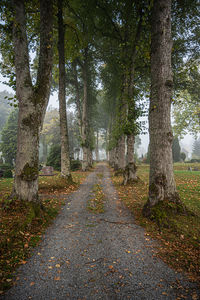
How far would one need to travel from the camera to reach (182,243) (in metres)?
3.29

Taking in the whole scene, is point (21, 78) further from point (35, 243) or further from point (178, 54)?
point (178, 54)

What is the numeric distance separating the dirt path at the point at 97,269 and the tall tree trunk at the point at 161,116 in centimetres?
136

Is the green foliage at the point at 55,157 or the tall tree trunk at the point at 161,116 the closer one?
the tall tree trunk at the point at 161,116

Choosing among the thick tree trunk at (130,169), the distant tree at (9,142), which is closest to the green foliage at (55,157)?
the distant tree at (9,142)

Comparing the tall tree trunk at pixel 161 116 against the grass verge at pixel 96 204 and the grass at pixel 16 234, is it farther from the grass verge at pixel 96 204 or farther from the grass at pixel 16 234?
the grass at pixel 16 234

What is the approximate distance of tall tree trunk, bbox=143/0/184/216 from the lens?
14.6 feet

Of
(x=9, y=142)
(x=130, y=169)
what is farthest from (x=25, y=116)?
(x=9, y=142)

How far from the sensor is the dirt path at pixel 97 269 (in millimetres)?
2082

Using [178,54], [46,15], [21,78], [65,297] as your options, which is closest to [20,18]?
[46,15]

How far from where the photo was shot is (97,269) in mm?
2561

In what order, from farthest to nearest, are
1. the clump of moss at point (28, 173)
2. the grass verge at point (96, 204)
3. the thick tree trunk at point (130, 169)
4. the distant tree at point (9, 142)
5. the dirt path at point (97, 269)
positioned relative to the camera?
1. the distant tree at point (9, 142)
2. the thick tree trunk at point (130, 169)
3. the grass verge at point (96, 204)
4. the clump of moss at point (28, 173)
5. the dirt path at point (97, 269)

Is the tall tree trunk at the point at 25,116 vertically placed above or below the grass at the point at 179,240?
above

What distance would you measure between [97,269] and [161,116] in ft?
13.8

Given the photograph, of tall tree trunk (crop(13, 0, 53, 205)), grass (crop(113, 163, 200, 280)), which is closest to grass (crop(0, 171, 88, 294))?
tall tree trunk (crop(13, 0, 53, 205))
